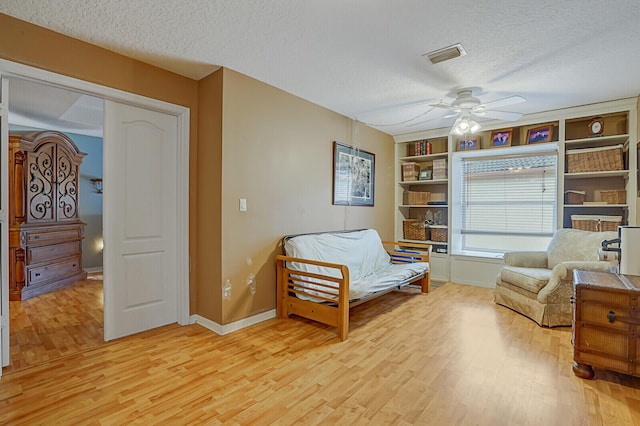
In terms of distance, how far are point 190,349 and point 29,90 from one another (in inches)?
124

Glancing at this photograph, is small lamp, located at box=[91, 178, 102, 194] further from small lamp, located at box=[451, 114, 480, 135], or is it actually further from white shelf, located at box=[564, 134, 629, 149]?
white shelf, located at box=[564, 134, 629, 149]

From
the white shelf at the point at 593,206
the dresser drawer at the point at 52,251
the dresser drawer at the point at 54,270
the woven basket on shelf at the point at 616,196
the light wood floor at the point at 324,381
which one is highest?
the woven basket on shelf at the point at 616,196

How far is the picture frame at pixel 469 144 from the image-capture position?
4551 mm

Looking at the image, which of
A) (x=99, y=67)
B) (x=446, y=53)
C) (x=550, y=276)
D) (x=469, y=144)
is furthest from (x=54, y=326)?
(x=469, y=144)

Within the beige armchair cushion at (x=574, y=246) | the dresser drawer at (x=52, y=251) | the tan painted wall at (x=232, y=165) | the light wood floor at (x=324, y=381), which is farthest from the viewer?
the dresser drawer at (x=52, y=251)

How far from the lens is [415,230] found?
197 inches

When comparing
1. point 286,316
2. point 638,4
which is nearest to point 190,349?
point 286,316

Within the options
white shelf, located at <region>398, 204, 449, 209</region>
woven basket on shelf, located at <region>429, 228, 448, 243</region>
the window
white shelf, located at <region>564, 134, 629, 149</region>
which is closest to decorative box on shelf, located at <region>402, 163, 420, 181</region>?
white shelf, located at <region>398, 204, 449, 209</region>

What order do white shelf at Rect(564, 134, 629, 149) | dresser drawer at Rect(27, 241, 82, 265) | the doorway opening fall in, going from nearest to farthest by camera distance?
the doorway opening
white shelf at Rect(564, 134, 629, 149)
dresser drawer at Rect(27, 241, 82, 265)

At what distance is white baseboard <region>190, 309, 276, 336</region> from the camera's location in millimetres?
2760

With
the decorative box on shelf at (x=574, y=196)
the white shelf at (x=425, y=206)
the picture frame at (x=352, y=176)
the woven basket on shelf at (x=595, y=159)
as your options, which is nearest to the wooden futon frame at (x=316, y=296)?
the picture frame at (x=352, y=176)

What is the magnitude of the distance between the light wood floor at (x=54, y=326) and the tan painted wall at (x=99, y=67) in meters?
0.90

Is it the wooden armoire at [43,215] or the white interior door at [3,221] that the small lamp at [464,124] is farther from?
the wooden armoire at [43,215]

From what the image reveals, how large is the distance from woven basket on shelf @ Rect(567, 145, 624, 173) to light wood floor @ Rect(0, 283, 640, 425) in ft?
6.54
